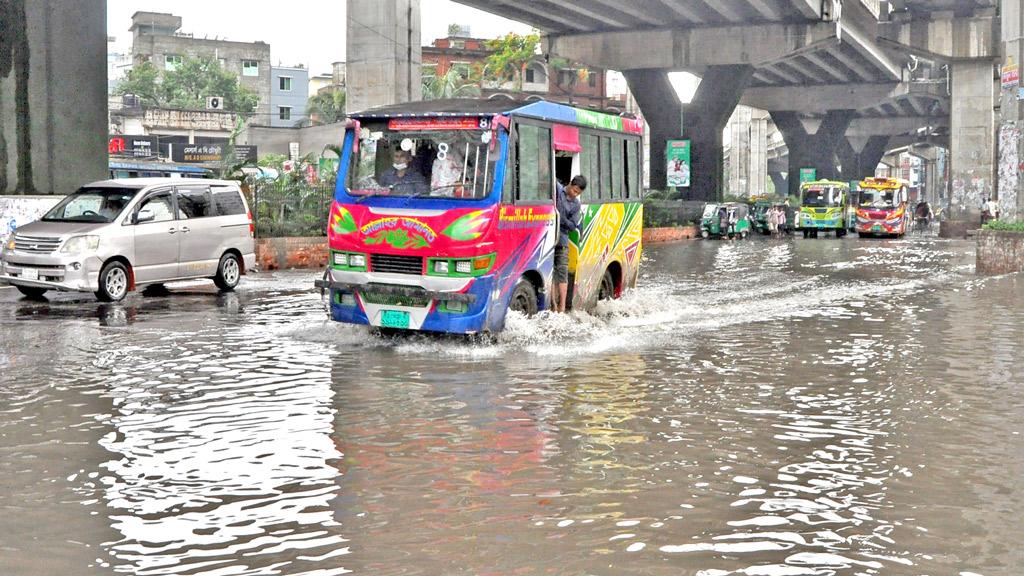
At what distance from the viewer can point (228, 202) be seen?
19766 mm

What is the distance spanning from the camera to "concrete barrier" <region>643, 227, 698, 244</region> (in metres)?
45.6

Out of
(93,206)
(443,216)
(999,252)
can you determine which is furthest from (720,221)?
(443,216)

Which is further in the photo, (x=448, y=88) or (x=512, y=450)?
(x=448, y=88)

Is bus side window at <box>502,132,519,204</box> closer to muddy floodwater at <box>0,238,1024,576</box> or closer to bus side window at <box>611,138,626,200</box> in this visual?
muddy floodwater at <box>0,238,1024,576</box>

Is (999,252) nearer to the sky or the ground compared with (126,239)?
nearer to the ground

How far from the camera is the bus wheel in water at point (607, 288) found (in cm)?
1628

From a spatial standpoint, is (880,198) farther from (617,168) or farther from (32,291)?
(32,291)

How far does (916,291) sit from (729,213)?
97.3 ft

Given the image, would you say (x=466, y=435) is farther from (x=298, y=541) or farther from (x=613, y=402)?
(x=298, y=541)

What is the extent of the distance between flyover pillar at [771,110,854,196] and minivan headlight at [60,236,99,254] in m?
69.2

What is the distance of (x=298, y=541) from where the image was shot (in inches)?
224

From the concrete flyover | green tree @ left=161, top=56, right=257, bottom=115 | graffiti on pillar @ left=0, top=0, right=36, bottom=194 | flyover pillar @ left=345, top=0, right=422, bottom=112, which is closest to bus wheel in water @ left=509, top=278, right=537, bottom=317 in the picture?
graffiti on pillar @ left=0, top=0, right=36, bottom=194

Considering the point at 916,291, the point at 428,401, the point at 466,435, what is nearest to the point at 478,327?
the point at 428,401

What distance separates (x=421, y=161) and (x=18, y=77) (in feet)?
41.7
